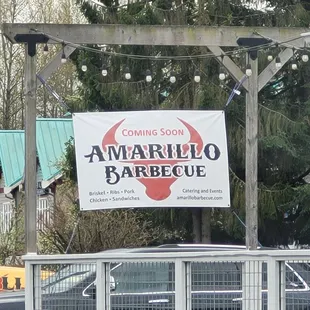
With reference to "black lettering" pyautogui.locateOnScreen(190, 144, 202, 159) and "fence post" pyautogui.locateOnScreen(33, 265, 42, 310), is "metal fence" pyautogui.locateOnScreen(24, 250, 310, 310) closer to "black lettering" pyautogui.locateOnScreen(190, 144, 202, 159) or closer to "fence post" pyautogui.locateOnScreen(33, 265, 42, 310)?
"fence post" pyautogui.locateOnScreen(33, 265, 42, 310)

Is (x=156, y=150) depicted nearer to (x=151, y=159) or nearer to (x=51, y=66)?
(x=151, y=159)

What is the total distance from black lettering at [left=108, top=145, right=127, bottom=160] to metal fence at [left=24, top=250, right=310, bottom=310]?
1876 millimetres

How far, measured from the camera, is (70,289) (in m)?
8.78

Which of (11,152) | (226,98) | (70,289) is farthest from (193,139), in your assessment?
(11,152)

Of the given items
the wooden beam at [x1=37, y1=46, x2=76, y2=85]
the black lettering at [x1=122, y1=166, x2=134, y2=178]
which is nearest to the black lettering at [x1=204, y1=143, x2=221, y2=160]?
the black lettering at [x1=122, y1=166, x2=134, y2=178]

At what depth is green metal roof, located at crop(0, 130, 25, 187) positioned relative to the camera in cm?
3391

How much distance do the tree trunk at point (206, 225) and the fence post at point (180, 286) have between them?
11254 mm

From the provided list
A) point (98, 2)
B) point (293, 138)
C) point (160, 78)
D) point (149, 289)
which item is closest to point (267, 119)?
point (293, 138)

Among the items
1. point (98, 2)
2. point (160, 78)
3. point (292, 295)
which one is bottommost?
point (292, 295)

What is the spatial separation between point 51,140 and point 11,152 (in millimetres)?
2818

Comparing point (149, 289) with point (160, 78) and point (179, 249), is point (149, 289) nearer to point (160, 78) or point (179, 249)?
point (179, 249)

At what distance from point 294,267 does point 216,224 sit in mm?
12138

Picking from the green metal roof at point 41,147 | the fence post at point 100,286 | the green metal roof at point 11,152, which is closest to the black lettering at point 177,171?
the fence post at point 100,286

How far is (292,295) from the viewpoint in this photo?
319 inches
